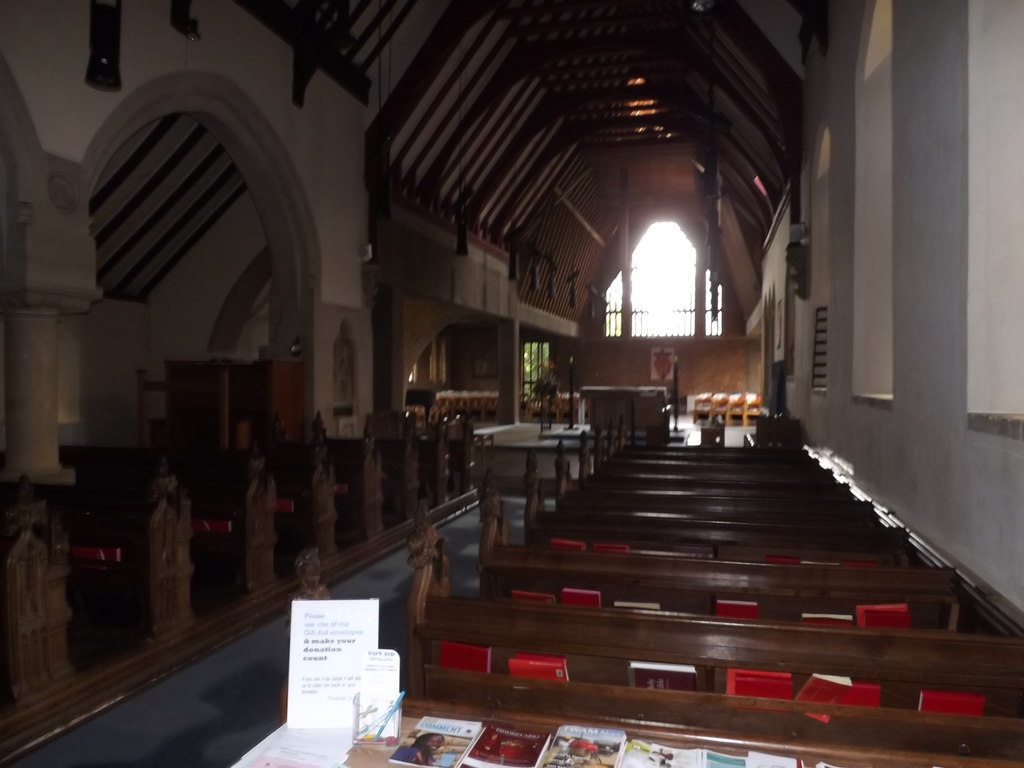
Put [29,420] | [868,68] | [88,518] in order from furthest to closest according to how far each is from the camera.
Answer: [29,420]
[868,68]
[88,518]

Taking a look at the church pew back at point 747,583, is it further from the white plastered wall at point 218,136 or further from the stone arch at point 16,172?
the white plastered wall at point 218,136

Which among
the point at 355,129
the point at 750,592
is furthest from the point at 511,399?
the point at 750,592

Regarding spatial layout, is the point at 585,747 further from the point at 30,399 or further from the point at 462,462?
the point at 462,462

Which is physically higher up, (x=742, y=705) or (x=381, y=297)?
(x=381, y=297)

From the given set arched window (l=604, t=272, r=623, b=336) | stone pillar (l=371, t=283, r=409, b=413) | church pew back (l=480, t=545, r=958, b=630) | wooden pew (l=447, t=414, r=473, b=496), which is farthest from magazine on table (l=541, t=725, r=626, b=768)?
arched window (l=604, t=272, r=623, b=336)

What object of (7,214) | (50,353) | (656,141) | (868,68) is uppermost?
(656,141)

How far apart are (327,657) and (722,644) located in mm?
903

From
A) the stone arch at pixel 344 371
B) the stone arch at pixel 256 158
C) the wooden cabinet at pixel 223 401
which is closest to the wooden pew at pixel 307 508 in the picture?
the wooden cabinet at pixel 223 401

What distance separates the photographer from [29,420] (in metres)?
4.96

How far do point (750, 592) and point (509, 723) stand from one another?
3.92 ft

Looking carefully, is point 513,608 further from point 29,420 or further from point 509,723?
point 29,420

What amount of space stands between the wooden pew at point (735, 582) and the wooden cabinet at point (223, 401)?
4.65 metres

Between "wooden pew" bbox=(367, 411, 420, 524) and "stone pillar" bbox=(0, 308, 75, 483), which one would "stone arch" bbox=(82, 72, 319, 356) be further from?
"wooden pew" bbox=(367, 411, 420, 524)

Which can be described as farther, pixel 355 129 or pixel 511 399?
pixel 511 399
